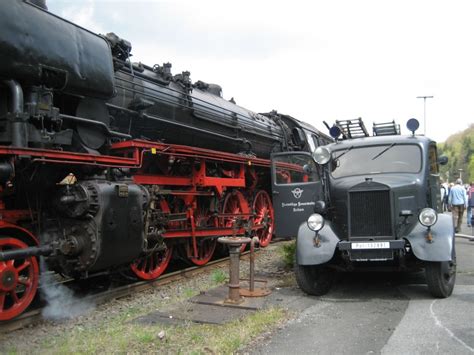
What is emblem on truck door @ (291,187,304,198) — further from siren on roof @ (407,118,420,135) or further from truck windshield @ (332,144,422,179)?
siren on roof @ (407,118,420,135)

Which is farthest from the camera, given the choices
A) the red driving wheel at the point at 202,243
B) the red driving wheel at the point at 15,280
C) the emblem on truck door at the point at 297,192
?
the red driving wheel at the point at 202,243

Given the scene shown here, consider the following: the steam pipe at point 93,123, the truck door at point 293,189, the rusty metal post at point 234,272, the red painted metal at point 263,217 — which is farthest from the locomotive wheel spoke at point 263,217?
the steam pipe at point 93,123

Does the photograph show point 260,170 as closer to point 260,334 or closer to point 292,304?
point 292,304

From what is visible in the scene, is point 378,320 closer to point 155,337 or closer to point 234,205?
point 155,337

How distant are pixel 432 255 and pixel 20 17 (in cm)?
510

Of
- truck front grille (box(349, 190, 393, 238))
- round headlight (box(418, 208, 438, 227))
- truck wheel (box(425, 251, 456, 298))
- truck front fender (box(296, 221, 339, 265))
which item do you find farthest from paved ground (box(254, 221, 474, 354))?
round headlight (box(418, 208, 438, 227))

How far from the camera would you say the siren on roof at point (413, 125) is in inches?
278

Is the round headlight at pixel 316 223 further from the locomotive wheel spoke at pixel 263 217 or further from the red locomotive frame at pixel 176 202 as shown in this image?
the locomotive wheel spoke at pixel 263 217

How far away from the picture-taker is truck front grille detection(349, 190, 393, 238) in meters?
6.04

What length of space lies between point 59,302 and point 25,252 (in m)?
1.33

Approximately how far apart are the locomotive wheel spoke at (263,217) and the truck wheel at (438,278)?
569 centimetres

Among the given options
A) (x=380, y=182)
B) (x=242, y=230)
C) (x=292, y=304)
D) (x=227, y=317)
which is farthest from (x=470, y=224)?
(x=227, y=317)

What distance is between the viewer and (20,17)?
474 cm

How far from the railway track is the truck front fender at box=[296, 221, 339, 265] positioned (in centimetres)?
234
